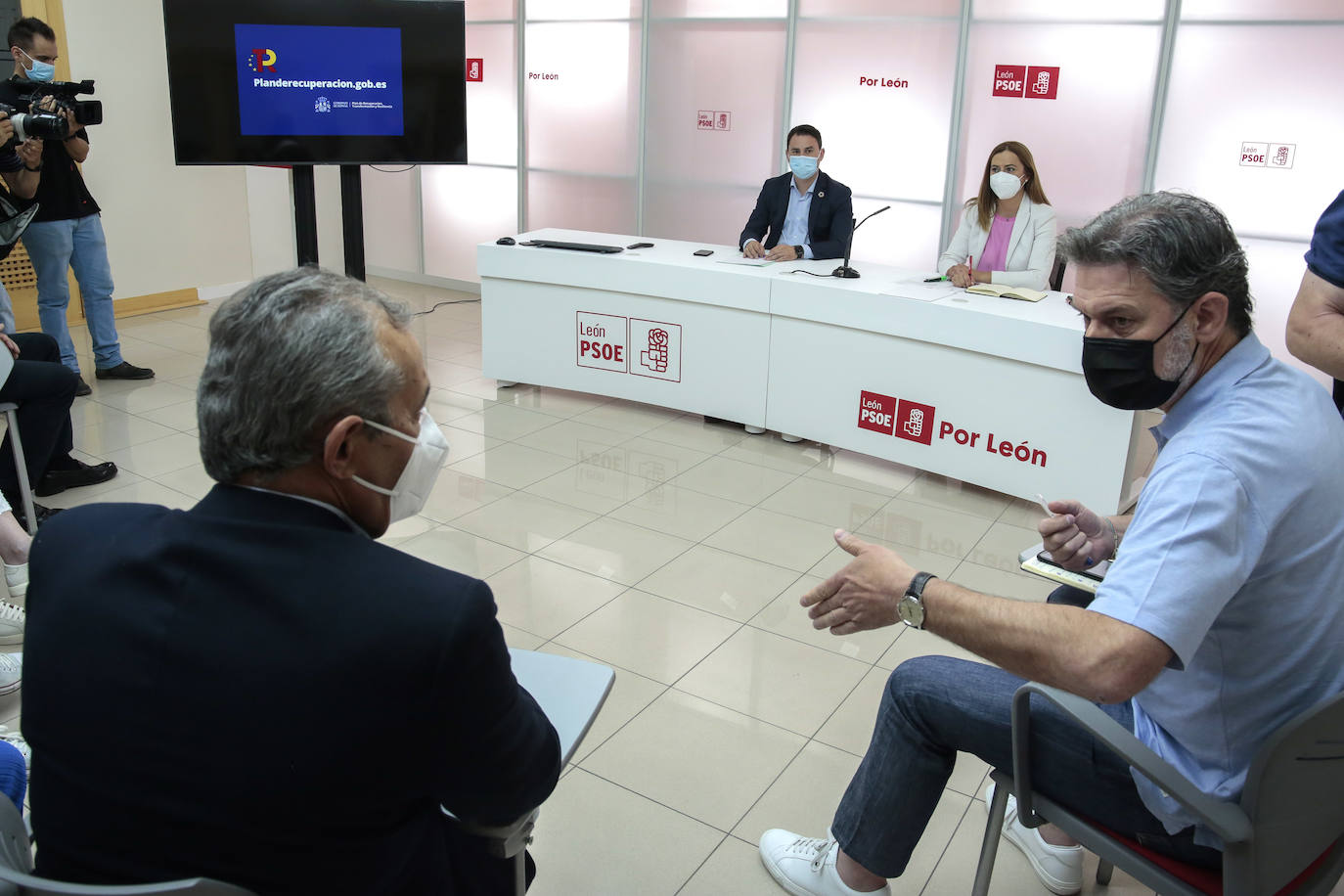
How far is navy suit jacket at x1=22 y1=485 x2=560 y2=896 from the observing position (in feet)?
3.21

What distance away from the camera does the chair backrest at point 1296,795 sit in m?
1.19

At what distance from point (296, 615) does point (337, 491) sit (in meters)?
0.23

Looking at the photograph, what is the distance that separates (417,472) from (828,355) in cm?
323

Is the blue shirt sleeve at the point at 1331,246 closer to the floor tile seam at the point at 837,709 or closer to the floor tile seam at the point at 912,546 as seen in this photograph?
the floor tile seam at the point at 837,709

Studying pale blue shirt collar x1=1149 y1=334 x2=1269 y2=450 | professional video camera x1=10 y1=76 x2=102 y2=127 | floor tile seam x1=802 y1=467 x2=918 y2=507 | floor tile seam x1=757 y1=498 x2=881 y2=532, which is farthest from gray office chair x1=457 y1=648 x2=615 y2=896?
professional video camera x1=10 y1=76 x2=102 y2=127

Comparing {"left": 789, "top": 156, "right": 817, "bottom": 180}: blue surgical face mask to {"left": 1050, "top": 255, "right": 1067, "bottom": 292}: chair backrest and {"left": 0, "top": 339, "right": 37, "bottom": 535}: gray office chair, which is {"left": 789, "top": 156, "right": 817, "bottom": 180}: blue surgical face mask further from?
→ {"left": 0, "top": 339, "right": 37, "bottom": 535}: gray office chair

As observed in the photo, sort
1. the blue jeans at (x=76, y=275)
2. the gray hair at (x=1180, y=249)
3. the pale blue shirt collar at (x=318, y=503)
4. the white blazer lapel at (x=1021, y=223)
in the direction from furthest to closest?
the blue jeans at (x=76, y=275) → the white blazer lapel at (x=1021, y=223) → the gray hair at (x=1180, y=249) → the pale blue shirt collar at (x=318, y=503)

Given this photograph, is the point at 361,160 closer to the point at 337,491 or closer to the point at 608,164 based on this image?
the point at 608,164

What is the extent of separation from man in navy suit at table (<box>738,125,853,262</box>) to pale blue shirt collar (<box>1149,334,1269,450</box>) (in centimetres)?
342

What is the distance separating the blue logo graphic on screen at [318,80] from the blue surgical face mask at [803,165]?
199 cm

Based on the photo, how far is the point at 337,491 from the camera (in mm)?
1178

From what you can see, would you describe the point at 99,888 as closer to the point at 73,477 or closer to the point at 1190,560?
the point at 1190,560

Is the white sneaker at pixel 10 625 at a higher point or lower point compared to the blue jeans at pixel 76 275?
lower

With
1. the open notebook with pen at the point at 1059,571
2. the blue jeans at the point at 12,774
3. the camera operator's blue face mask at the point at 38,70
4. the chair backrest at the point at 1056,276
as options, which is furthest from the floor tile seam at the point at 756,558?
the camera operator's blue face mask at the point at 38,70
